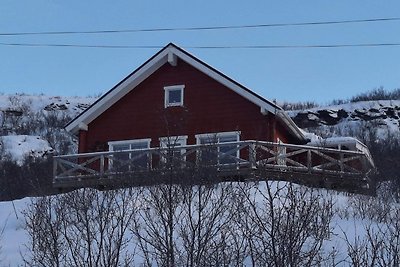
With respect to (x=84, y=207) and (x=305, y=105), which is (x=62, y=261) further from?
(x=305, y=105)

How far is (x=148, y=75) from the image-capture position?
80.0 ft

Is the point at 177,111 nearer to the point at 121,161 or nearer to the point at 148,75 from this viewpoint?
the point at 148,75

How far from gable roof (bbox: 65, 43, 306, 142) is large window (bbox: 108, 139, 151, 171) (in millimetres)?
1242

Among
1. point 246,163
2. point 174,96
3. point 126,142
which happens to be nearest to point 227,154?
point 246,163

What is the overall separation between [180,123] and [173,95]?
1567mm

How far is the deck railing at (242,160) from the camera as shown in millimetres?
19859

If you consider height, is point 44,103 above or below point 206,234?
above

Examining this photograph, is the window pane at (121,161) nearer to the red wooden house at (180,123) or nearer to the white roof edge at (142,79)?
the red wooden house at (180,123)

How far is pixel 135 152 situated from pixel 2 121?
7215cm

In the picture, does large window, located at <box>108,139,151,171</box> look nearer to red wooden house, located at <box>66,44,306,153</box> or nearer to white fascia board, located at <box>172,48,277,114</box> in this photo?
red wooden house, located at <box>66,44,306,153</box>

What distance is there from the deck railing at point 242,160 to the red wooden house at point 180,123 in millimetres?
32

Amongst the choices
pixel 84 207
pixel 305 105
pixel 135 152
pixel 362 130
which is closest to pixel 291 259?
pixel 84 207

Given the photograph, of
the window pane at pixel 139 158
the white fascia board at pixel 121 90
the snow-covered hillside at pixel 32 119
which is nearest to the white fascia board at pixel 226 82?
the white fascia board at pixel 121 90

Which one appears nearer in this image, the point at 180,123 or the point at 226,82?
the point at 180,123
